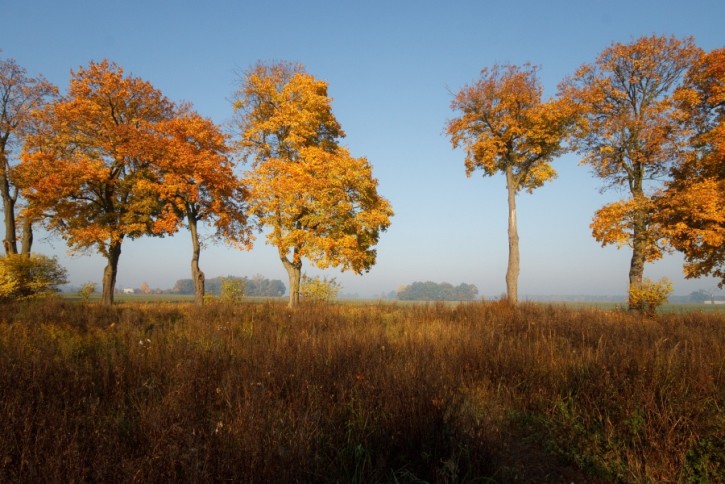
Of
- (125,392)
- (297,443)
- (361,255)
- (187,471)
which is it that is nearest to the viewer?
(187,471)

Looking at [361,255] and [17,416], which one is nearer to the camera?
[17,416]

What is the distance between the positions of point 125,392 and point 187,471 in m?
3.03

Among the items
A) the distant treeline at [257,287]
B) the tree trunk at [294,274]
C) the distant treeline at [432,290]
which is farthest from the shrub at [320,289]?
the distant treeline at [432,290]

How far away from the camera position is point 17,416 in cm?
356

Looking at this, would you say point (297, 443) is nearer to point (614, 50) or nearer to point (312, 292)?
point (312, 292)

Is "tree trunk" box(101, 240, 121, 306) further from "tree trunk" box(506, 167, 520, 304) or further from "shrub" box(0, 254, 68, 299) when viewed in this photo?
"tree trunk" box(506, 167, 520, 304)

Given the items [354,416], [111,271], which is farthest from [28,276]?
[354,416]

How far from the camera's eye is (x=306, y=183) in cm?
1945

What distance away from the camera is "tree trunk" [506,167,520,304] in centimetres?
2091

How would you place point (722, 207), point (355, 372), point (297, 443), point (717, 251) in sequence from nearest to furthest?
point (297, 443) < point (355, 372) < point (722, 207) < point (717, 251)

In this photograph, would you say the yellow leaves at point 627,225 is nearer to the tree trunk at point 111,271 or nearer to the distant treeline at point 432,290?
the tree trunk at point 111,271

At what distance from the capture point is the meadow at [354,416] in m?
2.96

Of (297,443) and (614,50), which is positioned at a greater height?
(614,50)

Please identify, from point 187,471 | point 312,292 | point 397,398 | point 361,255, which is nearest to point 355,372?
point 397,398
